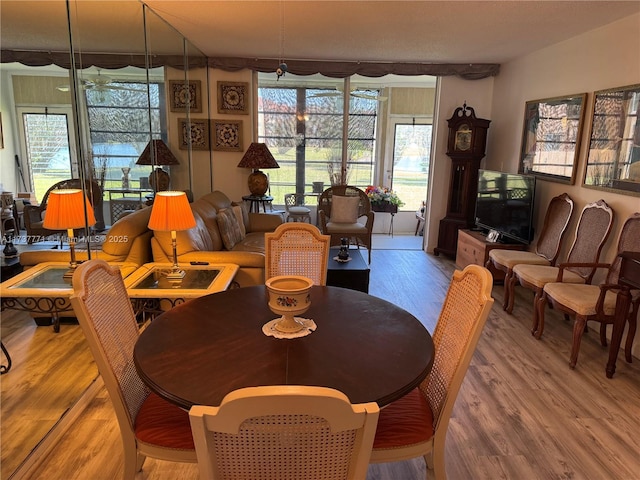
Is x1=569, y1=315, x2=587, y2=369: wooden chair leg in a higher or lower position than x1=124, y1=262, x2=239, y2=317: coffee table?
lower

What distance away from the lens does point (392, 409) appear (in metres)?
1.66

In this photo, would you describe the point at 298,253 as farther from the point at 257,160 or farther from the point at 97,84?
the point at 257,160

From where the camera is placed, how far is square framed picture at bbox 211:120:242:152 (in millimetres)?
5656

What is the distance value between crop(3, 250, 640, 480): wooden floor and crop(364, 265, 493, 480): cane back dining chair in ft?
1.63

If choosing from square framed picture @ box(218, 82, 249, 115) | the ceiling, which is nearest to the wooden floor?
the ceiling

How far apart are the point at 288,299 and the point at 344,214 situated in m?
4.10

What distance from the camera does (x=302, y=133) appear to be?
6.48 meters

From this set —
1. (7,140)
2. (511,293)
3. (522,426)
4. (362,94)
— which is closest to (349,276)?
(511,293)

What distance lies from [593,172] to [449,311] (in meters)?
2.68

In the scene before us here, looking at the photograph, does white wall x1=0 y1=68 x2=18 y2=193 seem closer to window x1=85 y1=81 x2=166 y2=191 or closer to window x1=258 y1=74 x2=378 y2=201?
window x1=85 y1=81 x2=166 y2=191

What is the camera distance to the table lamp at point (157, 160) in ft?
11.5

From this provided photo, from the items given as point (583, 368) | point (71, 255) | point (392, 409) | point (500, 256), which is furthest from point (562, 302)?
point (71, 255)

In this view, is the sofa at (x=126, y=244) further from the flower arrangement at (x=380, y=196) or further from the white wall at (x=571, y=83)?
the flower arrangement at (x=380, y=196)

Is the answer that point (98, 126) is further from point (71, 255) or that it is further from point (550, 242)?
point (550, 242)
